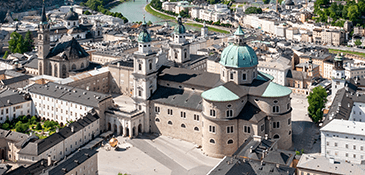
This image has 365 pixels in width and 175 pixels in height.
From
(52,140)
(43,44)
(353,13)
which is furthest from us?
(353,13)

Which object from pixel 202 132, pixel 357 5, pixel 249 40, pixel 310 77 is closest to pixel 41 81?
pixel 202 132

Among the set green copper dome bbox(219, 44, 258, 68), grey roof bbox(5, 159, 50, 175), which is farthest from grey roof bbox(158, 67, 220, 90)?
grey roof bbox(5, 159, 50, 175)

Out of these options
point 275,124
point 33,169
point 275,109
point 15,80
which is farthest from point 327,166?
A: point 15,80

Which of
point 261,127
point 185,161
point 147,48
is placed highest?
point 147,48

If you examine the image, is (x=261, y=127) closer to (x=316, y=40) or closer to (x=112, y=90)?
(x=112, y=90)

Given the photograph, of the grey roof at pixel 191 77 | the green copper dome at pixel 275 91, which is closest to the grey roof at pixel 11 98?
the grey roof at pixel 191 77

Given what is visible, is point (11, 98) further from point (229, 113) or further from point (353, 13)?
point (353, 13)

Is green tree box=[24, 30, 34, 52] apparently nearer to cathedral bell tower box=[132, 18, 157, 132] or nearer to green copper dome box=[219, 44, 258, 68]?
cathedral bell tower box=[132, 18, 157, 132]
